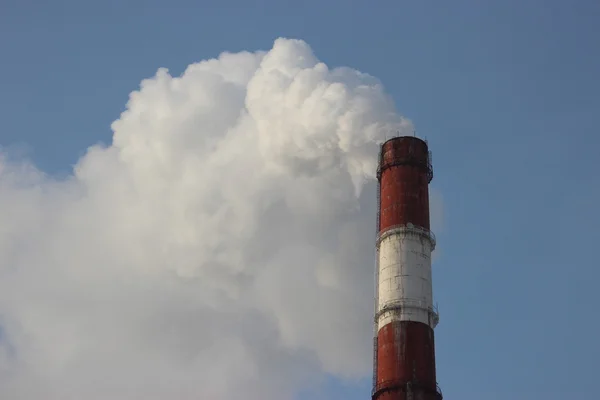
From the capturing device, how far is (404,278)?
56.7m

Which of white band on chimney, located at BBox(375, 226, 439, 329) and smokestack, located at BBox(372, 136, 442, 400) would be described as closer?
smokestack, located at BBox(372, 136, 442, 400)

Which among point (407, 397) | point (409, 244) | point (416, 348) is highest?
point (409, 244)

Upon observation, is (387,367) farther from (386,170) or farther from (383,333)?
(386,170)

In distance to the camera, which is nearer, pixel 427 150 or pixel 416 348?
pixel 416 348

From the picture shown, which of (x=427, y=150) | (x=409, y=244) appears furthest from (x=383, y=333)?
(x=427, y=150)

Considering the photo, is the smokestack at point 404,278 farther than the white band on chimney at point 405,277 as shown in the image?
No

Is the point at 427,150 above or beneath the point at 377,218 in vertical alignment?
above

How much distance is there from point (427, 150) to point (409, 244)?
8733mm

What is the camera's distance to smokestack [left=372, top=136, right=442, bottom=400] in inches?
2109

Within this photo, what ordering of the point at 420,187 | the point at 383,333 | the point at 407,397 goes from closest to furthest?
the point at 407,397 < the point at 383,333 < the point at 420,187

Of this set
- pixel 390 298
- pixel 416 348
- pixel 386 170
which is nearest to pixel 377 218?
pixel 386 170

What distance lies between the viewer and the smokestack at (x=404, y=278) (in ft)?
176

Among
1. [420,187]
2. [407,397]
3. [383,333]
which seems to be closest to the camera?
[407,397]

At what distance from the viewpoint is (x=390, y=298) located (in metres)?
56.3
